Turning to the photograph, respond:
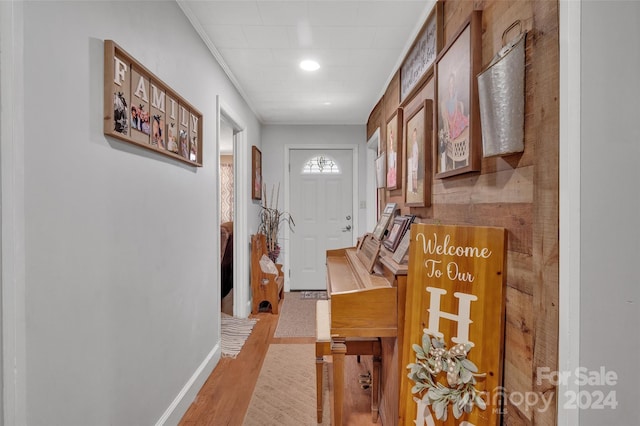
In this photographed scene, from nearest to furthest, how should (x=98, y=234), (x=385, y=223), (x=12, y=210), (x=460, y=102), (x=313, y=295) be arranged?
(x=12, y=210)
(x=98, y=234)
(x=460, y=102)
(x=385, y=223)
(x=313, y=295)

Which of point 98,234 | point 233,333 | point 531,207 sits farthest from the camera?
point 233,333

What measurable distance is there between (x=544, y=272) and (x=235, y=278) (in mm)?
3164

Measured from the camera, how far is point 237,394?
2.20 meters

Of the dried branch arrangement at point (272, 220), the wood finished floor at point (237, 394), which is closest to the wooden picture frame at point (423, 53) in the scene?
the wood finished floor at point (237, 394)

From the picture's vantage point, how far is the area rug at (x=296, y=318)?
130 inches

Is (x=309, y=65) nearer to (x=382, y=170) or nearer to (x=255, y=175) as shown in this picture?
(x=382, y=170)

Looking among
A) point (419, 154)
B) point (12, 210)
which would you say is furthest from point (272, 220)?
point (12, 210)

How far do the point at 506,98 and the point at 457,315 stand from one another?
75 cm

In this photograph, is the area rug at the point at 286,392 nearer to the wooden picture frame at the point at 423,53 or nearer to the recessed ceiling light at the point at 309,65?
the wooden picture frame at the point at 423,53

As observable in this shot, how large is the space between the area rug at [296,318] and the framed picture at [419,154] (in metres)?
1.73

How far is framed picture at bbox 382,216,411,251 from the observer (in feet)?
6.81

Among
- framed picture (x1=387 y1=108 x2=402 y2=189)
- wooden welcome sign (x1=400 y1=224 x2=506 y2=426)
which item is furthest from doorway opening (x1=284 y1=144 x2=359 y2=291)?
wooden welcome sign (x1=400 y1=224 x2=506 y2=426)

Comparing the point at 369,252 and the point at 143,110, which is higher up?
the point at 143,110

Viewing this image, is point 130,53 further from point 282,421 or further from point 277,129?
point 277,129
